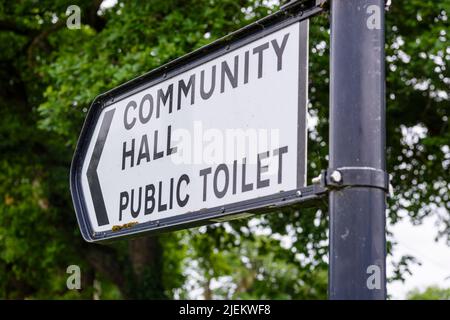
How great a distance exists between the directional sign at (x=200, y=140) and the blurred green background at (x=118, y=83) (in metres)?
4.80

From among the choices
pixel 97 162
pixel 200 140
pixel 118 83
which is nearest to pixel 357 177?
pixel 200 140

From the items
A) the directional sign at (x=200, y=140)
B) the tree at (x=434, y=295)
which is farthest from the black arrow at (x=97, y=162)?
the tree at (x=434, y=295)

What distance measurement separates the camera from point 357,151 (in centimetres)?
175

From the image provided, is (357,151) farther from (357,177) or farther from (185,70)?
(185,70)

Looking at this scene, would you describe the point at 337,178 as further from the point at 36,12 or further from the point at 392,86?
the point at 36,12

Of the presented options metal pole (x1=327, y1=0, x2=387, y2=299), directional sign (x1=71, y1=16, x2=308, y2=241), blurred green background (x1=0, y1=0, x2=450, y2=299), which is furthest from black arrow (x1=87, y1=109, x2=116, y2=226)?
blurred green background (x1=0, y1=0, x2=450, y2=299)

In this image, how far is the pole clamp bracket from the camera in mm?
1730

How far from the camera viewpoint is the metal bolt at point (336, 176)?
174 cm

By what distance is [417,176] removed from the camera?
1170 centimetres

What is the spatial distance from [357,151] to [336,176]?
79mm

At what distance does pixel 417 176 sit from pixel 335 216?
10.3 metres

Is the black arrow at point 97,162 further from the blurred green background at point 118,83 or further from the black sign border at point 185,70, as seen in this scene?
the blurred green background at point 118,83
